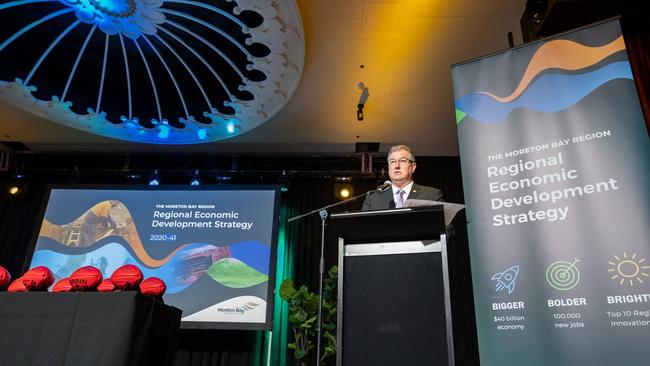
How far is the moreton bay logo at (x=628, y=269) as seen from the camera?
158 cm

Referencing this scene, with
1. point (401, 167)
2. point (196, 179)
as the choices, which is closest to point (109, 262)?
point (196, 179)

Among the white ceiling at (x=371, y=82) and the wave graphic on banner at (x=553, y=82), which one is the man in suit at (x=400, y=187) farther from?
the white ceiling at (x=371, y=82)

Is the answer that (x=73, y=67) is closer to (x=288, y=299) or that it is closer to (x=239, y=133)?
(x=239, y=133)

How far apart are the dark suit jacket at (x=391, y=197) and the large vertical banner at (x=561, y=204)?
43 centimetres

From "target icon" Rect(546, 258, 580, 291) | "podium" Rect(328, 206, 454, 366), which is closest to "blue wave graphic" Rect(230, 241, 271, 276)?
"podium" Rect(328, 206, 454, 366)

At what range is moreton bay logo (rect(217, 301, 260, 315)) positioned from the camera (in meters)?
4.95

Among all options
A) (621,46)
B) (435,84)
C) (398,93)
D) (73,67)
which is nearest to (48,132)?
(73,67)

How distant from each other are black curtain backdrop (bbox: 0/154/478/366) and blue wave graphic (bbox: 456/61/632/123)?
3605 mm

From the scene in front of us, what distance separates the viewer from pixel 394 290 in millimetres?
1783

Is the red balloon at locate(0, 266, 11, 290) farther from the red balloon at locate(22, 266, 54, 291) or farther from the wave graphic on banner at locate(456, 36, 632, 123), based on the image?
the wave graphic on banner at locate(456, 36, 632, 123)

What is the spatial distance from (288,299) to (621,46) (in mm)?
3943

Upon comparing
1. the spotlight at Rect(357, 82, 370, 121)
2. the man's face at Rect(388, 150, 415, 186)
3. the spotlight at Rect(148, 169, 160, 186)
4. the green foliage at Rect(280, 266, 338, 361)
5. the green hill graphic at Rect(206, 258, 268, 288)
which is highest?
the spotlight at Rect(357, 82, 370, 121)

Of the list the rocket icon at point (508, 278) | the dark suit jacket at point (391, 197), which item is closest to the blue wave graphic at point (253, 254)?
the dark suit jacket at point (391, 197)

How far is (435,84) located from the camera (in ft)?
15.1
